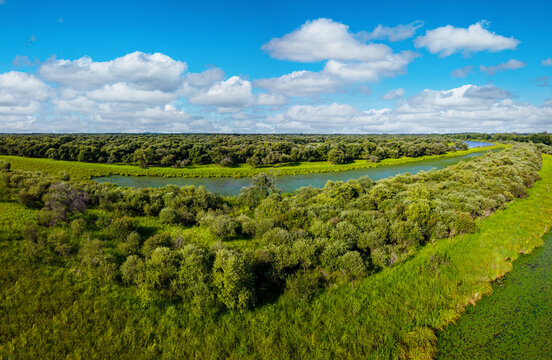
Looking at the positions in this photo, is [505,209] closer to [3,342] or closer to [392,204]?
[392,204]

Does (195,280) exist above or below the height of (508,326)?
above

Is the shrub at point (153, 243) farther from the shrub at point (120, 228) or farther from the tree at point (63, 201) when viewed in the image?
the tree at point (63, 201)

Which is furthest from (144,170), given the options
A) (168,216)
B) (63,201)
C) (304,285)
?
(304,285)

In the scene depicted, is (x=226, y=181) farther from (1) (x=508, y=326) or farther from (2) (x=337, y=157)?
(1) (x=508, y=326)

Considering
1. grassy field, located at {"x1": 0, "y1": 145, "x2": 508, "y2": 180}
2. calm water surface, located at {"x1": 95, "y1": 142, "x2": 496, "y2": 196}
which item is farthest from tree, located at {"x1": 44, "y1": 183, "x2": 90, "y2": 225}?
grassy field, located at {"x1": 0, "y1": 145, "x2": 508, "y2": 180}

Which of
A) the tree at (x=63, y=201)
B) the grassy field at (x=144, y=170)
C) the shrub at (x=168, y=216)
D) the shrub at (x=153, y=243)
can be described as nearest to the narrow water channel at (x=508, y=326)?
the shrub at (x=153, y=243)

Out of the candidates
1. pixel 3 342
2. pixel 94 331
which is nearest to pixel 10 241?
pixel 3 342
